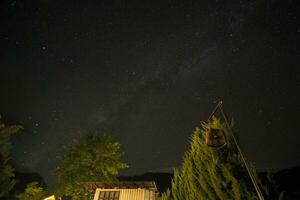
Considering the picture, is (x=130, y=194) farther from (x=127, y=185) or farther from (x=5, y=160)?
(x=5, y=160)

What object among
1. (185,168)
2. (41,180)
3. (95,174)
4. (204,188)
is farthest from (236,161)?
(41,180)

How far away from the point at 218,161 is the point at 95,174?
1347 cm

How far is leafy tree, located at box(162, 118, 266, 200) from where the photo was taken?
1007 centimetres

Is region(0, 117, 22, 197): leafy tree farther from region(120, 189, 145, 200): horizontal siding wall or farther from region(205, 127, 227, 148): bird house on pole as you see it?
region(205, 127, 227, 148): bird house on pole

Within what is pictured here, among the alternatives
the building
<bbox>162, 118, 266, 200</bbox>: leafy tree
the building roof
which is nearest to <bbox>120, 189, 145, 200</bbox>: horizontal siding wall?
the building

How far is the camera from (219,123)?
11.9 metres

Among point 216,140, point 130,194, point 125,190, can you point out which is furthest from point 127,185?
point 216,140

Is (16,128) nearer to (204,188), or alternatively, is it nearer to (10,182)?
(10,182)

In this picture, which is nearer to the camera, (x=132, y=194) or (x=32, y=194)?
(x=132, y=194)

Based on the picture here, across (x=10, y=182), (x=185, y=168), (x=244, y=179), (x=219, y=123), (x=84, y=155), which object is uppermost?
(x=84, y=155)

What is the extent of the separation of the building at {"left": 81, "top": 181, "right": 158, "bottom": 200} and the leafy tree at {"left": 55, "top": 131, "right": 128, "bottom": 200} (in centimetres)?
370

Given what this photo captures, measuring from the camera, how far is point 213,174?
35.2 ft

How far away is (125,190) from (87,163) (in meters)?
5.91

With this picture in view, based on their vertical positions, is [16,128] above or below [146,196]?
above
